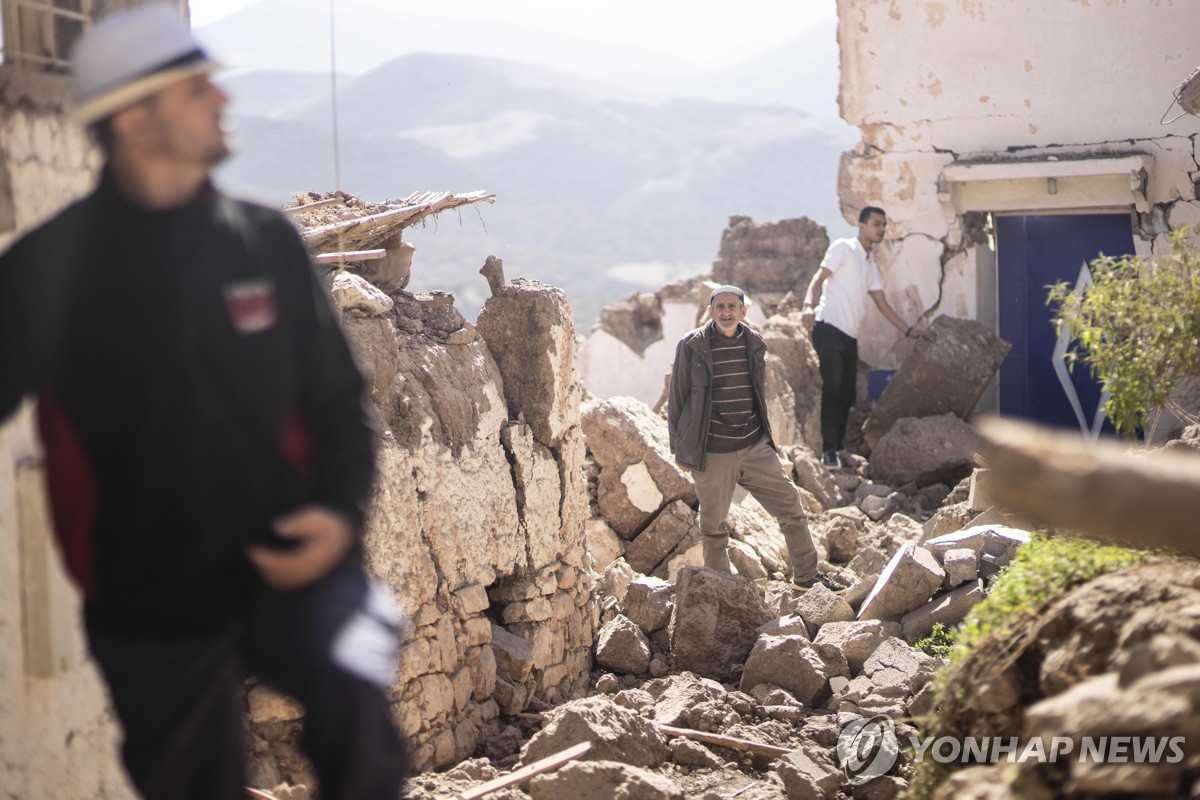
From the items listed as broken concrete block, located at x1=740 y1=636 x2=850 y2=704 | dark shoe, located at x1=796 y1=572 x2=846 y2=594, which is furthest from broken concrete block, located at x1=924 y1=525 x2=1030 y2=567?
broken concrete block, located at x1=740 y1=636 x2=850 y2=704

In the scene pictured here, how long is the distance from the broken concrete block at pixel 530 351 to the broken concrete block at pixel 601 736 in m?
1.78

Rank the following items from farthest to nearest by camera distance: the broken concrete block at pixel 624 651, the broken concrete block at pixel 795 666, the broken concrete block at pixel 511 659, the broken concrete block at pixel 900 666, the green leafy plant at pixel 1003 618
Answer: the broken concrete block at pixel 624 651, the broken concrete block at pixel 795 666, the broken concrete block at pixel 511 659, the broken concrete block at pixel 900 666, the green leafy plant at pixel 1003 618

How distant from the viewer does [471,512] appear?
598cm

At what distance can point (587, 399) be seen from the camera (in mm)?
9766

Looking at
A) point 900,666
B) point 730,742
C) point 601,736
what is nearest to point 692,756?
point 730,742

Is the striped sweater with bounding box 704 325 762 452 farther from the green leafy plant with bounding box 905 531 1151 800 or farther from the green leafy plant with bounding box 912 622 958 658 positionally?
the green leafy plant with bounding box 905 531 1151 800

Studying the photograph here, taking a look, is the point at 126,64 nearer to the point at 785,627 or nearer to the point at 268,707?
the point at 268,707

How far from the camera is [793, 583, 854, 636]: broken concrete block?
7.11m

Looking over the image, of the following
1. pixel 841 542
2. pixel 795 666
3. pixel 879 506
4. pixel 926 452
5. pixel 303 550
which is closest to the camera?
pixel 303 550

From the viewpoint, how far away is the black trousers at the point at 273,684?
7.25ft

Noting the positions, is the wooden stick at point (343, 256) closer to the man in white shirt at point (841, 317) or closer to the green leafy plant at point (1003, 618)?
the green leafy plant at point (1003, 618)

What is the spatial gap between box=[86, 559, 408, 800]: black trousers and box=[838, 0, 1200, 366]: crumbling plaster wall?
1061 centimetres

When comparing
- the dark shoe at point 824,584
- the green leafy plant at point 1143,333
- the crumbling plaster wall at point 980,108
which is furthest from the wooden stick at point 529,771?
the crumbling plaster wall at point 980,108

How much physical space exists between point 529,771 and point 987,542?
11.6 ft
